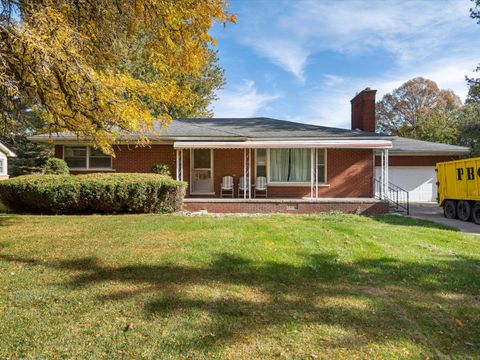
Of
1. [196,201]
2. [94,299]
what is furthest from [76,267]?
[196,201]

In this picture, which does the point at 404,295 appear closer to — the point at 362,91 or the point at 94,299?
the point at 94,299

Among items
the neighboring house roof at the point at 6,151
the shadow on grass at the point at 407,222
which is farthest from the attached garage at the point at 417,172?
the neighboring house roof at the point at 6,151

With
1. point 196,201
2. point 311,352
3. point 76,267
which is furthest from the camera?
point 196,201

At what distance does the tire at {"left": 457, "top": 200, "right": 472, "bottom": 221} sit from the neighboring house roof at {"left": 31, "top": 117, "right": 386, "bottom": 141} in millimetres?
4133

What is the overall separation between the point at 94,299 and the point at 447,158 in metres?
22.7

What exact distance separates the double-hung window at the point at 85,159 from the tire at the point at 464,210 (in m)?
14.5

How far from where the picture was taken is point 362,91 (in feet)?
59.0

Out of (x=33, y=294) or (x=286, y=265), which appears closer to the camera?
(x=33, y=294)

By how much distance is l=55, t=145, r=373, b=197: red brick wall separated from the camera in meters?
15.3

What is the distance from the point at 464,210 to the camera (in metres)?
13.4

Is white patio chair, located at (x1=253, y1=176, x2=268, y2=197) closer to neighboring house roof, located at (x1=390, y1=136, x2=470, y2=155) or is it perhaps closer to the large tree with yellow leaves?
the large tree with yellow leaves

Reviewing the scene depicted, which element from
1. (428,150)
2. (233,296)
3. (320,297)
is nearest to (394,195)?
(428,150)

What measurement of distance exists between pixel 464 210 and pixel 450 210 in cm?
84

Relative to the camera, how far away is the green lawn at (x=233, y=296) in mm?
3160
